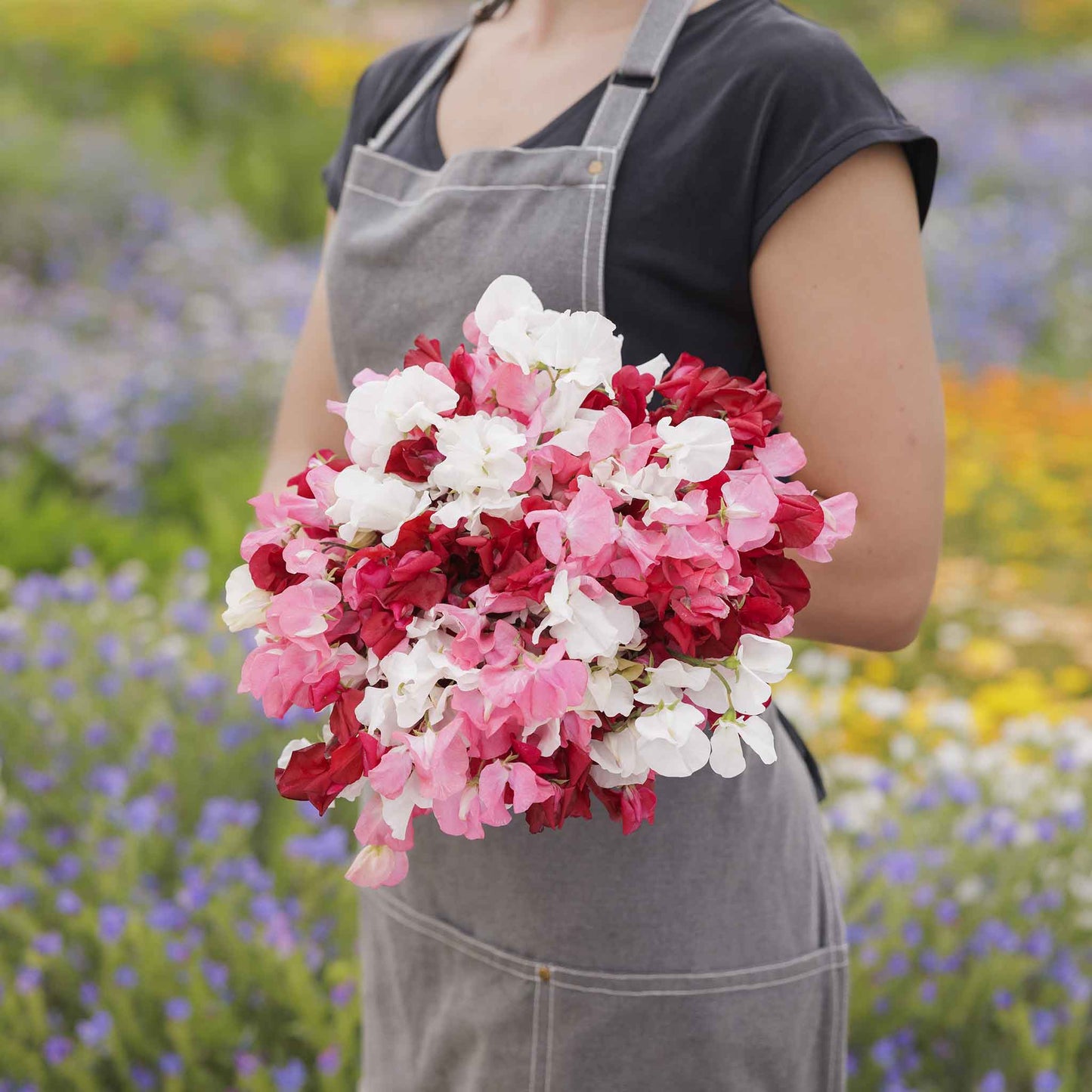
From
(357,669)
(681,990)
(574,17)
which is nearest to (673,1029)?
(681,990)

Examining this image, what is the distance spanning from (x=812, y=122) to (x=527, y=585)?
1.55ft

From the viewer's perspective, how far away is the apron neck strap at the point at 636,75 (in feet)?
3.24

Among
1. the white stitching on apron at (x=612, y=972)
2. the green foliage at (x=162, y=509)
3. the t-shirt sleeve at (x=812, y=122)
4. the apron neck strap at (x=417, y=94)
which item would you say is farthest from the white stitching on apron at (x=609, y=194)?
the green foliage at (x=162, y=509)

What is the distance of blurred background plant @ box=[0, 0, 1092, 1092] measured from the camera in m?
1.94

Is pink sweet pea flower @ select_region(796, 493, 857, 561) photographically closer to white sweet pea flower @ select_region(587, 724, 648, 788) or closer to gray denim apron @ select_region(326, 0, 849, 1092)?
white sweet pea flower @ select_region(587, 724, 648, 788)

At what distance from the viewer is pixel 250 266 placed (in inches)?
208

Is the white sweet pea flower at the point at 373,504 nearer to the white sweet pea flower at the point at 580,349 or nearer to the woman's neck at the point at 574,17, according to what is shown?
the white sweet pea flower at the point at 580,349

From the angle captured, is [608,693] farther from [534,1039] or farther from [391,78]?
[391,78]

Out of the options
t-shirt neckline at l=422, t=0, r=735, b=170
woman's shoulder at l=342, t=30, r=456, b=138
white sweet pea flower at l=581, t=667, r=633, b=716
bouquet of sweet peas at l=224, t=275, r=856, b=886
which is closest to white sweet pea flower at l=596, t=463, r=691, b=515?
bouquet of sweet peas at l=224, t=275, r=856, b=886

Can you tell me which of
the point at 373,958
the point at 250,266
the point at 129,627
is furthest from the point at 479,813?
the point at 250,266

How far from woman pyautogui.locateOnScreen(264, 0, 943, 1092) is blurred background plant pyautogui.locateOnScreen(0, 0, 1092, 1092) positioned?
84 centimetres

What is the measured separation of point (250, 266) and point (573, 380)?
16.0ft

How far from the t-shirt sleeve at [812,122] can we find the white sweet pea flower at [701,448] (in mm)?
283

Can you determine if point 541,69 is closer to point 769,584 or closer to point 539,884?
point 769,584
